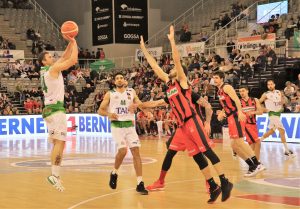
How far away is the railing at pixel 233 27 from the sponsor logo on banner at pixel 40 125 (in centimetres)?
708

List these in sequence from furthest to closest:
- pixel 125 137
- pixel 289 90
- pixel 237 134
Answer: pixel 289 90 < pixel 237 134 < pixel 125 137

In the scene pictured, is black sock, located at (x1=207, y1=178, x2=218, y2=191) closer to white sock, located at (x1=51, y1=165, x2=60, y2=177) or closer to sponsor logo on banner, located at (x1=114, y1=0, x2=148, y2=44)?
white sock, located at (x1=51, y1=165, x2=60, y2=177)

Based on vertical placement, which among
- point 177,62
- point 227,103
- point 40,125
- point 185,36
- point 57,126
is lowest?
point 40,125

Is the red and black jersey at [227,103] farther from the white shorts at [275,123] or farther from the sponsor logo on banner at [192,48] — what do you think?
the sponsor logo on banner at [192,48]

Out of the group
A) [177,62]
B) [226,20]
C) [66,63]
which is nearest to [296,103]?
[226,20]

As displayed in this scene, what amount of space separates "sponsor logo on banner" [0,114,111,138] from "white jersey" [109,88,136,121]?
57.4 ft


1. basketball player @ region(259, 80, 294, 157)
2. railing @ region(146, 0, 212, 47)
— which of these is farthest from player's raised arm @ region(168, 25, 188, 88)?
railing @ region(146, 0, 212, 47)

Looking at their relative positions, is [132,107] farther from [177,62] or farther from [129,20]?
[129,20]

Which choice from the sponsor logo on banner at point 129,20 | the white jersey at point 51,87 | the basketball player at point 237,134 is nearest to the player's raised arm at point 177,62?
the white jersey at point 51,87

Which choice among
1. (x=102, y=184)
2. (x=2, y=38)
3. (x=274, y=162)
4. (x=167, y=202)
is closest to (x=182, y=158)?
(x=274, y=162)

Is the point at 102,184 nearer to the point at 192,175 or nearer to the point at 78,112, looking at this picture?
the point at 192,175

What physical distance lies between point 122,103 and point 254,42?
1709cm

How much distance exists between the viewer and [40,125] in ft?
94.7

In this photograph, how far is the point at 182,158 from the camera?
1619cm
